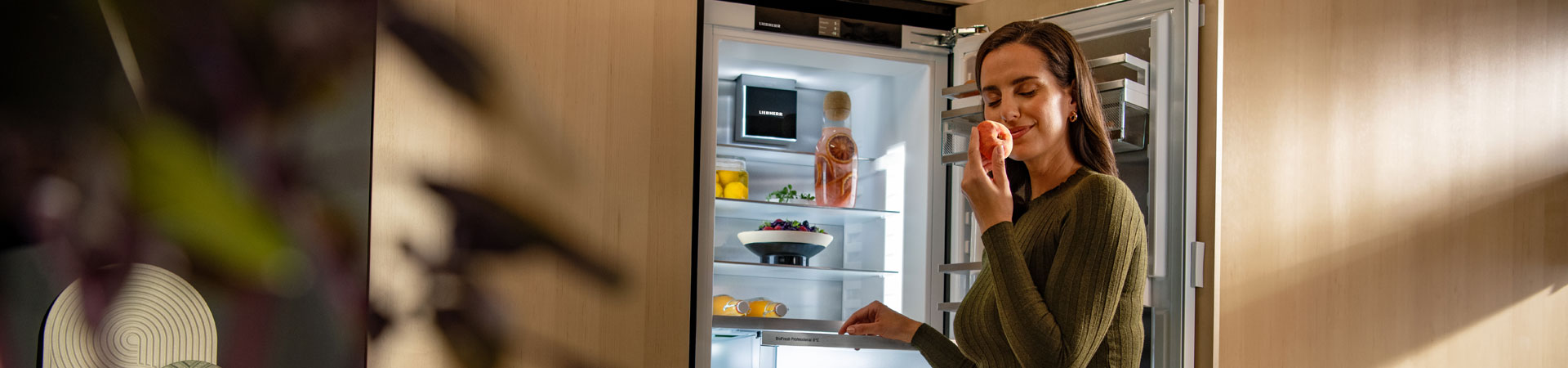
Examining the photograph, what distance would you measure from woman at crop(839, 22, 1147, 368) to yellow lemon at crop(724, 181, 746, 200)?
1.23m

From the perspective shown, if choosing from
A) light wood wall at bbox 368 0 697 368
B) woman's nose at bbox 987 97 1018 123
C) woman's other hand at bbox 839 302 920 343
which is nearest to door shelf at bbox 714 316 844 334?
light wood wall at bbox 368 0 697 368

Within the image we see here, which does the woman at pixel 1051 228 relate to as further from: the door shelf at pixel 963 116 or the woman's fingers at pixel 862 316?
the door shelf at pixel 963 116

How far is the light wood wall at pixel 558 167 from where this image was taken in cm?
219

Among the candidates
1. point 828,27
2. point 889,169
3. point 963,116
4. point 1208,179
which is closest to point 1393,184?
point 1208,179

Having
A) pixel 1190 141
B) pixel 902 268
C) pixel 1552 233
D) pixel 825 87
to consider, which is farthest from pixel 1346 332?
pixel 825 87

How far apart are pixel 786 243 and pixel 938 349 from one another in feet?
3.43

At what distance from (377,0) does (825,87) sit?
4.06 feet

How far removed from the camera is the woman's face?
1.48 meters

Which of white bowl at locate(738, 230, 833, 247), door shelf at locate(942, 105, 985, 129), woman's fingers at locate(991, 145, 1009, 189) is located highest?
door shelf at locate(942, 105, 985, 129)

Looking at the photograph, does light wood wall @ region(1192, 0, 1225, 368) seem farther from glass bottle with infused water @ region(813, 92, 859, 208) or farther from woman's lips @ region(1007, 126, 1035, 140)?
glass bottle with infused water @ region(813, 92, 859, 208)

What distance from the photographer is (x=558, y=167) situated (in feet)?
7.53

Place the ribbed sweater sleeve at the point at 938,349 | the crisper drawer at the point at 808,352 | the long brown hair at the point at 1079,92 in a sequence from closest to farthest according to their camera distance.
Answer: the long brown hair at the point at 1079,92 < the ribbed sweater sleeve at the point at 938,349 < the crisper drawer at the point at 808,352

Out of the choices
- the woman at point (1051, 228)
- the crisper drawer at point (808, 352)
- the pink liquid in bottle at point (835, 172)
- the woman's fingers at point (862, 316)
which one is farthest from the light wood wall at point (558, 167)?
the woman at point (1051, 228)

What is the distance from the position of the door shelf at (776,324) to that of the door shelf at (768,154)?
1.55ft
